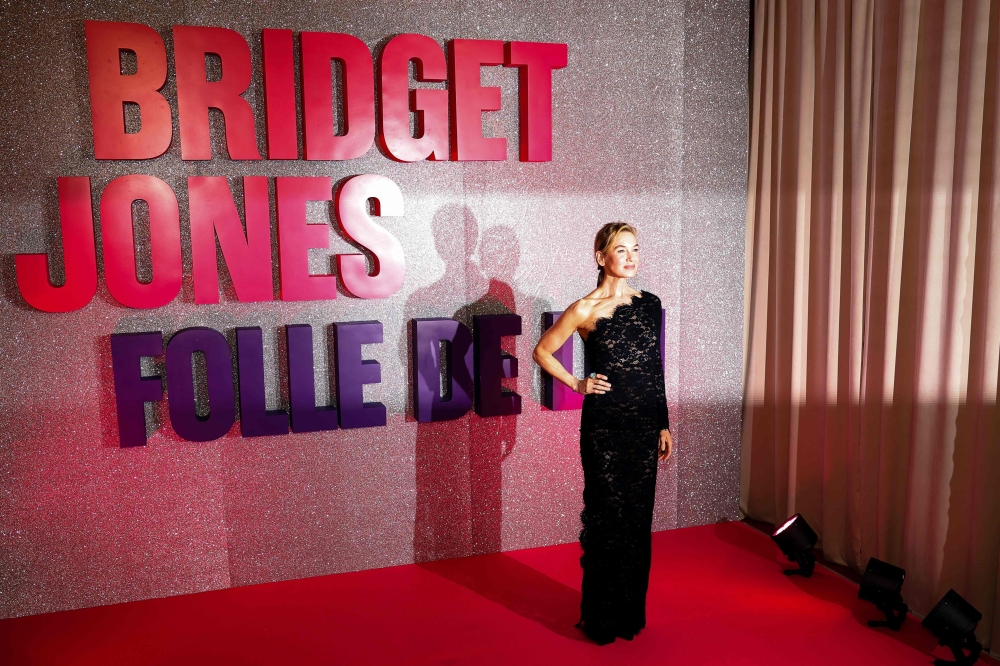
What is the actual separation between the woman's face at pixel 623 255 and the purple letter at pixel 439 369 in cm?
98

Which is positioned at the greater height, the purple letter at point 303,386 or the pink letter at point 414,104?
the pink letter at point 414,104

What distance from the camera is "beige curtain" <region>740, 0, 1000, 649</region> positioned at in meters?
2.88

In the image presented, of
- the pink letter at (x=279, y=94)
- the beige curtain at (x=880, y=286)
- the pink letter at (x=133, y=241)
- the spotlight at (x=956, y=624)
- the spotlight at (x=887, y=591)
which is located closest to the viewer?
the spotlight at (x=956, y=624)

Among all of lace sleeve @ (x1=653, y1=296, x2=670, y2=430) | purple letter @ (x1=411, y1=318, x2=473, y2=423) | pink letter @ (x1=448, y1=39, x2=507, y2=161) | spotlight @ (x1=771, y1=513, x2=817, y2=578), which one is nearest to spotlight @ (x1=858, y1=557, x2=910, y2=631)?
spotlight @ (x1=771, y1=513, x2=817, y2=578)

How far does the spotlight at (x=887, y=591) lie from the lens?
305 cm

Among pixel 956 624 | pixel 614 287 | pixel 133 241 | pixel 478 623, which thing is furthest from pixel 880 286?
pixel 133 241

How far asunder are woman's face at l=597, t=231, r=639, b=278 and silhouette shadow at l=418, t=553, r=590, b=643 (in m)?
1.50

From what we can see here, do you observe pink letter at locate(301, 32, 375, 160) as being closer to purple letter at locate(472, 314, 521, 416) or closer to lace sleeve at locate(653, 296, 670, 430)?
purple letter at locate(472, 314, 521, 416)

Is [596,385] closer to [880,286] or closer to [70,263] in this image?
[880,286]

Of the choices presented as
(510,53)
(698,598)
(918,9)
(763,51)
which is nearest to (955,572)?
(698,598)

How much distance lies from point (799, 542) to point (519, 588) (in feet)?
4.36

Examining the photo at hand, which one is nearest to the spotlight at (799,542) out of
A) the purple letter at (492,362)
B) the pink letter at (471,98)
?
the purple letter at (492,362)

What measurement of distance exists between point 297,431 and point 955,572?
288cm

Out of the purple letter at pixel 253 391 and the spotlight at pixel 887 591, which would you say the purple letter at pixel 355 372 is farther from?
the spotlight at pixel 887 591
